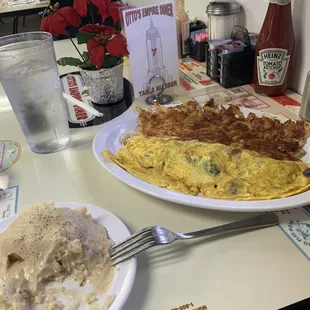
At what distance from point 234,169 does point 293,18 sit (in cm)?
62

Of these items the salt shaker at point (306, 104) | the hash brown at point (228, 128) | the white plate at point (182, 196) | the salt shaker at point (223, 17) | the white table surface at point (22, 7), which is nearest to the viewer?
the white plate at point (182, 196)

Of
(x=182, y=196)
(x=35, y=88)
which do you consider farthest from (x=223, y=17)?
(x=182, y=196)

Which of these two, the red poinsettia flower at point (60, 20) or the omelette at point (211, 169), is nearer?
the omelette at point (211, 169)

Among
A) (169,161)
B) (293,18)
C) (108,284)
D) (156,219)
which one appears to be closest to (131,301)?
(108,284)

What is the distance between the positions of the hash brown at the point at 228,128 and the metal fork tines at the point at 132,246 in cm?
34

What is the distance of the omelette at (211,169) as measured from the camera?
658mm

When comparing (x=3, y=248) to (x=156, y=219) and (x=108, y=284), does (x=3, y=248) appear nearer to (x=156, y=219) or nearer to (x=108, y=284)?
(x=108, y=284)

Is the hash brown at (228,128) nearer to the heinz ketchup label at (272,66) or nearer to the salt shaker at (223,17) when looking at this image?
the heinz ketchup label at (272,66)

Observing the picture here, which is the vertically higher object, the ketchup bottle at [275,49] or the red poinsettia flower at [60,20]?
the red poinsettia flower at [60,20]

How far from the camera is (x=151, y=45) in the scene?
111 centimetres

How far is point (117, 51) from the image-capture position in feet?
3.29

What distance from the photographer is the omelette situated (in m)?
0.66

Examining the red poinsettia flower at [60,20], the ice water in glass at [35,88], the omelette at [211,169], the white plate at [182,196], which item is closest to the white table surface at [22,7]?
the red poinsettia flower at [60,20]

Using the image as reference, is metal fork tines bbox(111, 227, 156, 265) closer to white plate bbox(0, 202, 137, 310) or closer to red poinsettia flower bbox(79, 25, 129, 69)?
white plate bbox(0, 202, 137, 310)
